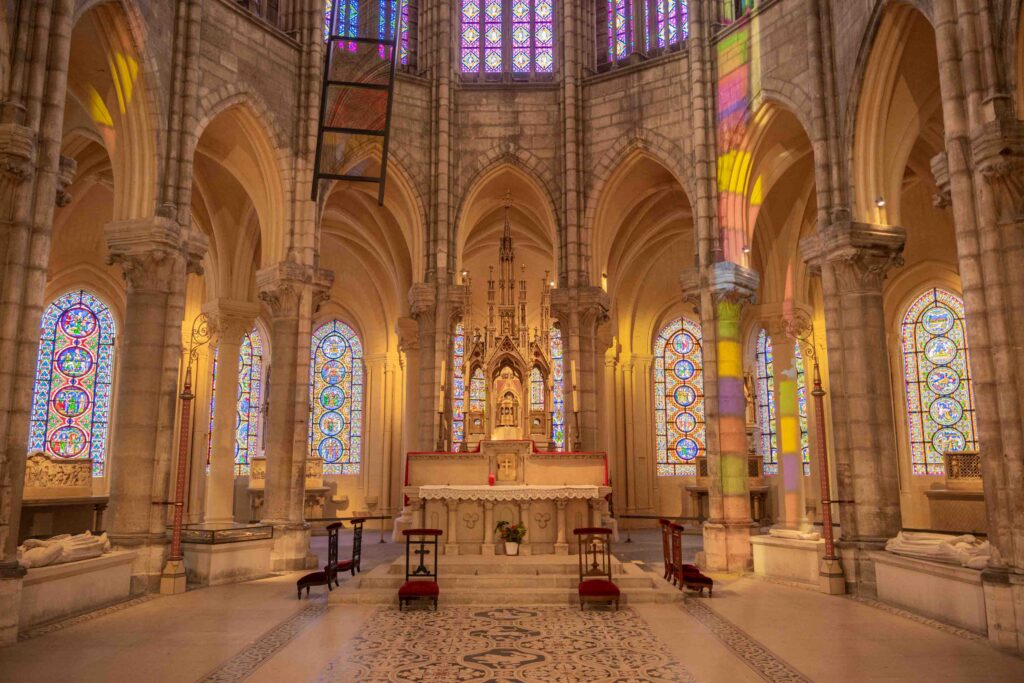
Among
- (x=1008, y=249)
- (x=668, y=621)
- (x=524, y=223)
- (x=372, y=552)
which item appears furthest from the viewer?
(x=524, y=223)

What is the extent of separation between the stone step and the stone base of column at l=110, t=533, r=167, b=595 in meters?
3.38

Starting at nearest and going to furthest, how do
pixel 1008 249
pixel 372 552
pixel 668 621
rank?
pixel 1008 249
pixel 668 621
pixel 372 552

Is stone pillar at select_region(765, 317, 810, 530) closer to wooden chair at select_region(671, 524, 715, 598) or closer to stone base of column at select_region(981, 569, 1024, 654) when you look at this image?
wooden chair at select_region(671, 524, 715, 598)

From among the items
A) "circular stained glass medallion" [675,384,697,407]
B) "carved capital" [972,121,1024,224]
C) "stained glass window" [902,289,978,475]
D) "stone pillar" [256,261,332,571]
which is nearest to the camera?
"carved capital" [972,121,1024,224]

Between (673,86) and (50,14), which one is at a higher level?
(673,86)

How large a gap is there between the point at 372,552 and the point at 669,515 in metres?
12.7

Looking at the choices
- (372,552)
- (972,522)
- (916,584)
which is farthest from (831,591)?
(372,552)

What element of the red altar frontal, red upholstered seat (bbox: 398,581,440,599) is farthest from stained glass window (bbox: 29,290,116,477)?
red upholstered seat (bbox: 398,581,440,599)

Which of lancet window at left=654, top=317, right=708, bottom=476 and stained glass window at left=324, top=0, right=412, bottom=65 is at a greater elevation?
stained glass window at left=324, top=0, right=412, bottom=65

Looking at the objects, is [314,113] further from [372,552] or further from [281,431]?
[372,552]

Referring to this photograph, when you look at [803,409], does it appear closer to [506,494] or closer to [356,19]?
[506,494]

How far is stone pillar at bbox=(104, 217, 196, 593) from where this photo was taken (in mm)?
13742

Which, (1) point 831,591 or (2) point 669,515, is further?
(2) point 669,515

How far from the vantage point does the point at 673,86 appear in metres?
20.2
